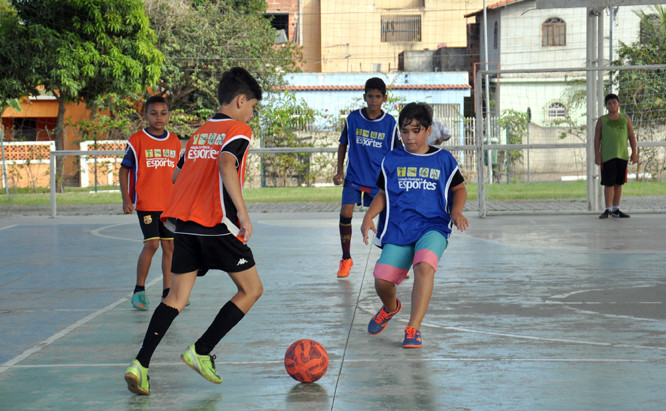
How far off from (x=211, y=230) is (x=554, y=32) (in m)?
41.3

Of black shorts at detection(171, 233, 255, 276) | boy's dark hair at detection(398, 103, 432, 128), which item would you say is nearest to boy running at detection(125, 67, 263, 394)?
black shorts at detection(171, 233, 255, 276)

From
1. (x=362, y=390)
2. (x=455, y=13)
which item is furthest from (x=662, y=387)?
(x=455, y=13)

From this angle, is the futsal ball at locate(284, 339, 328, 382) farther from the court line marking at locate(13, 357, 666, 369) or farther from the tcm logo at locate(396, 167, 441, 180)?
the tcm logo at locate(396, 167, 441, 180)

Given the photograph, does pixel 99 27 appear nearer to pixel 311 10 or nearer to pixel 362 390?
pixel 362 390

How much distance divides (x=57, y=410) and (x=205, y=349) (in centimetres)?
84

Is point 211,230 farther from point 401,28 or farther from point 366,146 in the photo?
point 401,28

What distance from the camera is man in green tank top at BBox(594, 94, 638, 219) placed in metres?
15.2

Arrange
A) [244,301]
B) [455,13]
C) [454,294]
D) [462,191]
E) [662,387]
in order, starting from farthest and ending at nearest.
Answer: [455,13]
[454,294]
[462,191]
[244,301]
[662,387]

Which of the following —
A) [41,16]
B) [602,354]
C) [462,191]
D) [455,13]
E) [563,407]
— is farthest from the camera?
[455,13]

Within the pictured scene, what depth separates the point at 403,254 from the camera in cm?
636

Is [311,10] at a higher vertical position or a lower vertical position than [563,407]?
higher

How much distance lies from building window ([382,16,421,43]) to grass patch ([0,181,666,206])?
26295mm

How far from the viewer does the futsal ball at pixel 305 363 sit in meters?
5.16

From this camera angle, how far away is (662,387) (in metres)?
4.95
